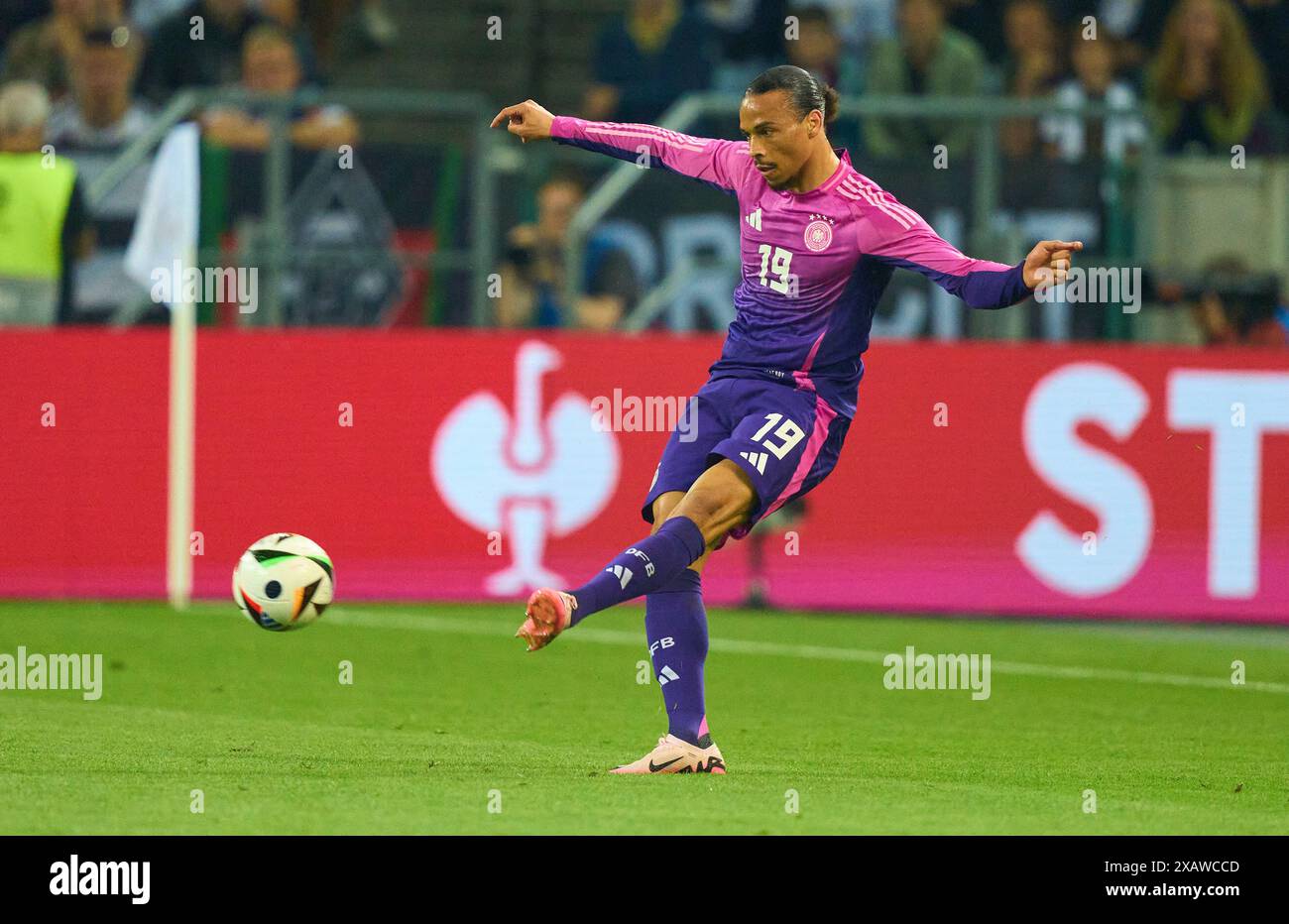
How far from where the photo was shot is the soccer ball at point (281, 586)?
845 centimetres

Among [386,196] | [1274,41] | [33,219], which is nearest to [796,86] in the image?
[33,219]

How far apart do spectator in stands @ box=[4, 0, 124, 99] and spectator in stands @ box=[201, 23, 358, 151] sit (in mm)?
1555

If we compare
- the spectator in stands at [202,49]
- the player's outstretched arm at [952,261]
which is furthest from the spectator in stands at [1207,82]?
the player's outstretched arm at [952,261]

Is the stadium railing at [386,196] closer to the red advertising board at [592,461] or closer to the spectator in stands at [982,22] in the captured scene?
the red advertising board at [592,461]

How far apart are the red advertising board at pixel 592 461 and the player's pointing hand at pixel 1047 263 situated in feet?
22.3

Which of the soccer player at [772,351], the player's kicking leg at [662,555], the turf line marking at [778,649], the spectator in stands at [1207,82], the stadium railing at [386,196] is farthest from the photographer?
the spectator in stands at [1207,82]

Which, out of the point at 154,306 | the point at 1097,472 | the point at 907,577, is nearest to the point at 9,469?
Result: the point at 154,306

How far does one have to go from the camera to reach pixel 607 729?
8953 millimetres

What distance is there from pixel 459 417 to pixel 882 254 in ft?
20.9

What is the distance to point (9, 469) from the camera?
1330 centimetres

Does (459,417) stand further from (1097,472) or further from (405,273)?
(1097,472)

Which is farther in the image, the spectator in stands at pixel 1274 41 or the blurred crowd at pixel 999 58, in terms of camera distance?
the spectator in stands at pixel 1274 41

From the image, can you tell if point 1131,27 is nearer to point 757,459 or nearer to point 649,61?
point 649,61

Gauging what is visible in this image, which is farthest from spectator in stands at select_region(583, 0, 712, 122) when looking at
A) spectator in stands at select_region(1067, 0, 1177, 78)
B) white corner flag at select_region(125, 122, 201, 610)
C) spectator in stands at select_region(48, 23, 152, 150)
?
white corner flag at select_region(125, 122, 201, 610)
